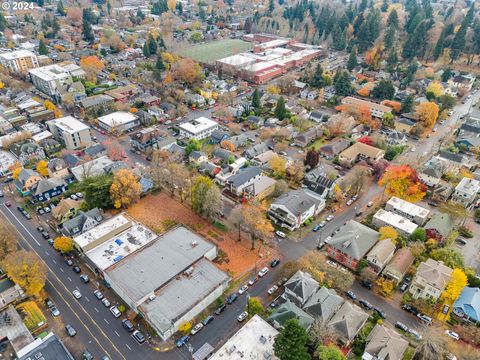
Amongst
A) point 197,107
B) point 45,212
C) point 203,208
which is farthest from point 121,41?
point 203,208

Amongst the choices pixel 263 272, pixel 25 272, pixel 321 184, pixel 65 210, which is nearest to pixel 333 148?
pixel 321 184

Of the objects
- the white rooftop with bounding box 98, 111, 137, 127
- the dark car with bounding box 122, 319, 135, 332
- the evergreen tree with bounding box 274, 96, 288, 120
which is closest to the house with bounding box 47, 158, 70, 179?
the white rooftop with bounding box 98, 111, 137, 127

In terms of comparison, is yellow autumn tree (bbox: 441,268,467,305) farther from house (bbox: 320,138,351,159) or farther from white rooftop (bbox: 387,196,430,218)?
house (bbox: 320,138,351,159)

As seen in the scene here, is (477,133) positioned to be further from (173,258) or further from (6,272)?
(6,272)

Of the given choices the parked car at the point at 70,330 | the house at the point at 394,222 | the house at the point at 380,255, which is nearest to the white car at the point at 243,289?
the house at the point at 380,255

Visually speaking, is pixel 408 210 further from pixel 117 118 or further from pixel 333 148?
pixel 117 118

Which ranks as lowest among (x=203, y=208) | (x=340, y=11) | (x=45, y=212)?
(x=45, y=212)
